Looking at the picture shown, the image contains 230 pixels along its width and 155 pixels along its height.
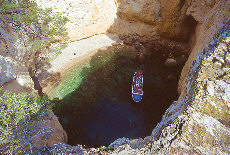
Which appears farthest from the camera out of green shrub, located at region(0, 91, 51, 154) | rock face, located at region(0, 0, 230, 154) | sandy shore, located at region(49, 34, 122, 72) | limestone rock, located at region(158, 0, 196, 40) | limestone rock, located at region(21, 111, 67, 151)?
sandy shore, located at region(49, 34, 122, 72)

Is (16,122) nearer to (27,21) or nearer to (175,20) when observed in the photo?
(27,21)

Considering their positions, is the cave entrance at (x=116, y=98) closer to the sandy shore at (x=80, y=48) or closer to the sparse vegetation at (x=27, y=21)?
the sandy shore at (x=80, y=48)

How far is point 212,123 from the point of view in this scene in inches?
219

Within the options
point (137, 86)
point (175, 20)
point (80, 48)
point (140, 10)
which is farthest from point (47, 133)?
point (175, 20)

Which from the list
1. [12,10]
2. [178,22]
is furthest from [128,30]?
[12,10]

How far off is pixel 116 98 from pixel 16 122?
9.83m

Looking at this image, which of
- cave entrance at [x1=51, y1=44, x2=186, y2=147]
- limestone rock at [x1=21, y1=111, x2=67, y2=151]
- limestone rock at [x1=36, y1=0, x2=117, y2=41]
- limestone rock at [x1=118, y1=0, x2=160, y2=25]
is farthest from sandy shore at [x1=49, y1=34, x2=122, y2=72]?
limestone rock at [x1=21, y1=111, x2=67, y2=151]

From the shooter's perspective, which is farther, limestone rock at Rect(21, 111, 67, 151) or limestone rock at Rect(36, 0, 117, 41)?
limestone rock at Rect(36, 0, 117, 41)

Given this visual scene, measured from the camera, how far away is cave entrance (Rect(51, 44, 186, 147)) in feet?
44.8

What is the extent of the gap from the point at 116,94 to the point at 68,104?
16.3 feet

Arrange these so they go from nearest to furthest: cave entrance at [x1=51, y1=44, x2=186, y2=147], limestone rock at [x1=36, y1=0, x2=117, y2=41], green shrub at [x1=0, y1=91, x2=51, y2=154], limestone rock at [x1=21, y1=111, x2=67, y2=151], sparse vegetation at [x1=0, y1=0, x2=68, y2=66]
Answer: green shrub at [x1=0, y1=91, x2=51, y2=154] → limestone rock at [x1=21, y1=111, x2=67, y2=151] → sparse vegetation at [x1=0, y1=0, x2=68, y2=66] → cave entrance at [x1=51, y1=44, x2=186, y2=147] → limestone rock at [x1=36, y1=0, x2=117, y2=41]

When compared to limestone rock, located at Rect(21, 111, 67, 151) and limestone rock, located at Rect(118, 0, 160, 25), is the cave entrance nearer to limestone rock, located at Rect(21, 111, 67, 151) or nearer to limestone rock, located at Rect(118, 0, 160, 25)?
limestone rock, located at Rect(21, 111, 67, 151)

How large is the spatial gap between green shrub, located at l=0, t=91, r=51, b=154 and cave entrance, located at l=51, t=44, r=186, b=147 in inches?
219

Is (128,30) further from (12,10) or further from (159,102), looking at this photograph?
(12,10)
